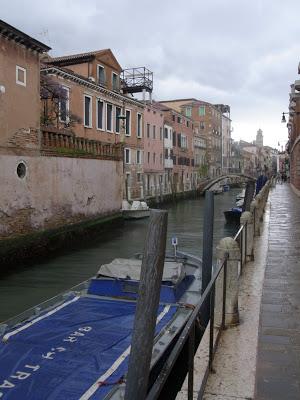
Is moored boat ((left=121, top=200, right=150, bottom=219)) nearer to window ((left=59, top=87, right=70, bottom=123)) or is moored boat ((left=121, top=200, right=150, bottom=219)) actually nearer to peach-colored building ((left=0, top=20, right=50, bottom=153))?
window ((left=59, top=87, right=70, bottom=123))

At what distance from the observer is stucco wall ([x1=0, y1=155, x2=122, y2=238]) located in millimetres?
13164

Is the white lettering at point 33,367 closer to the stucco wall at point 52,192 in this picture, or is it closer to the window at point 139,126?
the stucco wall at point 52,192

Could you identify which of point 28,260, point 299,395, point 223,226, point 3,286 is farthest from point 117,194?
point 299,395

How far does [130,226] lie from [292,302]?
17.2m

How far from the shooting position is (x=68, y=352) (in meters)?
5.10

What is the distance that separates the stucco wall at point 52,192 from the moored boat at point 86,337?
6054 millimetres

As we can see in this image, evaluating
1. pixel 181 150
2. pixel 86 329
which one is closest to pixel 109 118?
pixel 181 150

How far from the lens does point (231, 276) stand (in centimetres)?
460

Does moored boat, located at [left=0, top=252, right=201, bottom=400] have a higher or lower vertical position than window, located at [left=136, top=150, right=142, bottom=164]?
lower

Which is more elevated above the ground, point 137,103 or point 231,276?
point 137,103

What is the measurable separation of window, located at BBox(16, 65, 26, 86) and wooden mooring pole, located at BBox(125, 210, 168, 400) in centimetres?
1322

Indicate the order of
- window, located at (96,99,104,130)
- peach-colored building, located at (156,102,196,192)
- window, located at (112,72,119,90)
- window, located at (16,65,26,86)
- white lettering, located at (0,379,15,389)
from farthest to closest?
peach-colored building, located at (156,102,196,192) < window, located at (112,72,119,90) < window, located at (96,99,104,130) < window, located at (16,65,26,86) < white lettering, located at (0,379,15,389)

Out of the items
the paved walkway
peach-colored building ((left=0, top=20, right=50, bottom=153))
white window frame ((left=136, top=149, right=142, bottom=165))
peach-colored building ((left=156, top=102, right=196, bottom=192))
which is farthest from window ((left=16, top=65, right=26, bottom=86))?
peach-colored building ((left=156, top=102, right=196, bottom=192))

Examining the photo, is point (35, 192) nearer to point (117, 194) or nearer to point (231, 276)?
point (117, 194)
